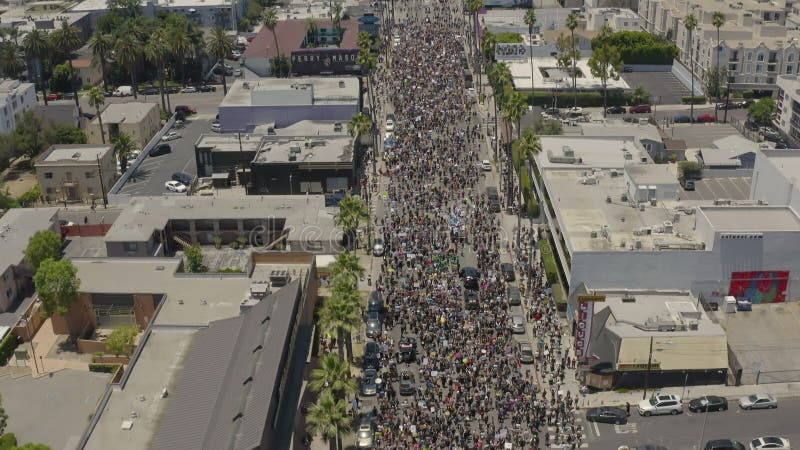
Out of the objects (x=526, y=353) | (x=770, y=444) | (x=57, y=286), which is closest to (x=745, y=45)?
(x=526, y=353)

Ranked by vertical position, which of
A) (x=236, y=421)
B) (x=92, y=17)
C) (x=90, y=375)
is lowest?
(x=90, y=375)

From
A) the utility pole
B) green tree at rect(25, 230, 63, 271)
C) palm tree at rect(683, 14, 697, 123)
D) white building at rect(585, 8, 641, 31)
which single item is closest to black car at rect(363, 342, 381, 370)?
the utility pole

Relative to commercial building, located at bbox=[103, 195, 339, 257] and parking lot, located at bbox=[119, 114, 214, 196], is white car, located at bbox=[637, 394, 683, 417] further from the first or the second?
parking lot, located at bbox=[119, 114, 214, 196]

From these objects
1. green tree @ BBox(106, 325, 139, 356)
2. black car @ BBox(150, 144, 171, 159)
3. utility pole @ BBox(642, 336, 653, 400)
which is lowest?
utility pole @ BBox(642, 336, 653, 400)

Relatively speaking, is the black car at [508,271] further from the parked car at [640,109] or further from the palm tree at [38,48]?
the palm tree at [38,48]

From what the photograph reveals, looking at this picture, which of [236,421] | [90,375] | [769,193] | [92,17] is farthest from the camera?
[92,17]

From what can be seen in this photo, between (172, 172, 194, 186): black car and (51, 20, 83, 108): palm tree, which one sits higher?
(51, 20, 83, 108): palm tree

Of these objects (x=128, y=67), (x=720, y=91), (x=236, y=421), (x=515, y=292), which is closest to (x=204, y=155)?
(x=128, y=67)

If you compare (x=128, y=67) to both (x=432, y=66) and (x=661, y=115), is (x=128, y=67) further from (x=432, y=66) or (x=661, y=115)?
(x=661, y=115)
